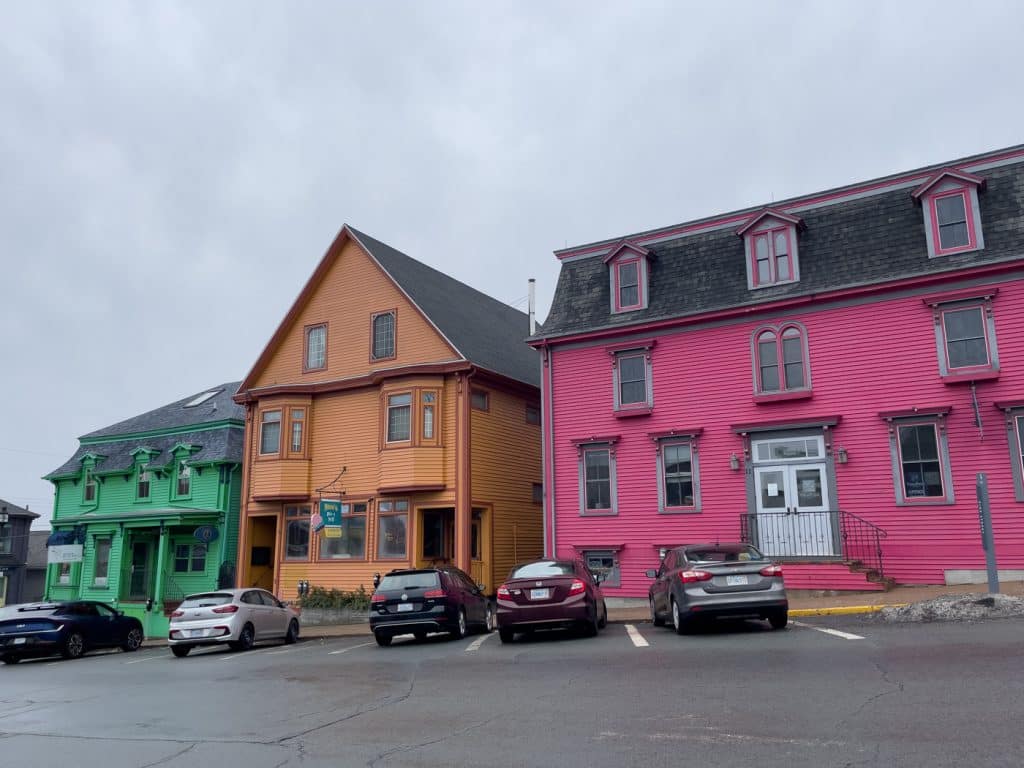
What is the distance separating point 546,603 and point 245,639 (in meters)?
7.33

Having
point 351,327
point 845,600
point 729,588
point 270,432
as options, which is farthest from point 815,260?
point 270,432

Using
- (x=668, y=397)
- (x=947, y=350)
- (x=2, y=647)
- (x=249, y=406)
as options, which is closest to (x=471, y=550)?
(x=668, y=397)

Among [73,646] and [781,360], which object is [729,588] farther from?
[73,646]

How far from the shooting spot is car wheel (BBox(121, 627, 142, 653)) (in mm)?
21422

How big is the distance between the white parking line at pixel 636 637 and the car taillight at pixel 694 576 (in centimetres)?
115

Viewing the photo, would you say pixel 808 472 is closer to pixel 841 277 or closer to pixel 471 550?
pixel 841 277

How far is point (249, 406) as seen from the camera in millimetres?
29953

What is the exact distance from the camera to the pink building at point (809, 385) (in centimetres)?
1881

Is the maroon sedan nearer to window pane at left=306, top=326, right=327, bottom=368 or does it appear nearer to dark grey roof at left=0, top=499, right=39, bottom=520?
window pane at left=306, top=326, right=327, bottom=368

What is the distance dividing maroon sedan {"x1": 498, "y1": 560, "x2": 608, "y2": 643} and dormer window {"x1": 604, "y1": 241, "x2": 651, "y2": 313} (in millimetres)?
10370

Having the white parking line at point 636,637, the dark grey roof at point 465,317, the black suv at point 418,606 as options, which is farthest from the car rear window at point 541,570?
the dark grey roof at point 465,317

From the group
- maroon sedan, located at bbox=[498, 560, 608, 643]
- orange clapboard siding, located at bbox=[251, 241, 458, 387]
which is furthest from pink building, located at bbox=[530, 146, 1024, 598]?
maroon sedan, located at bbox=[498, 560, 608, 643]

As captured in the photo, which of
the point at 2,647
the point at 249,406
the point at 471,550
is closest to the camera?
the point at 2,647

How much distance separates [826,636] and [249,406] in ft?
72.9
